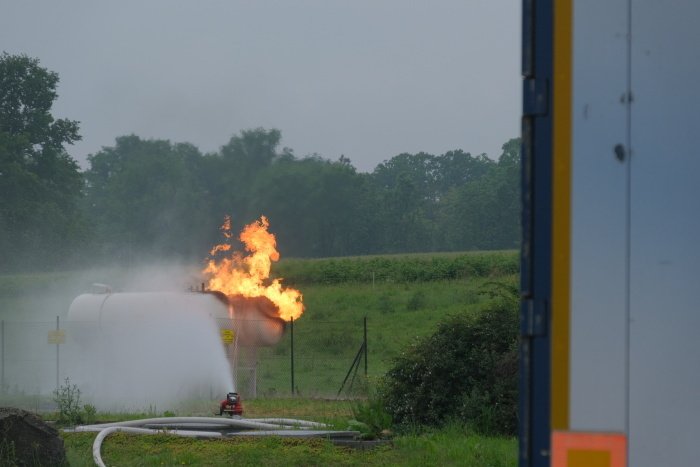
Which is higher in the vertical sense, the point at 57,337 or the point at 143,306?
the point at 143,306

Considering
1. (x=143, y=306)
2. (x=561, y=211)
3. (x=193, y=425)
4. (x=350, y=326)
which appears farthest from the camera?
(x=350, y=326)

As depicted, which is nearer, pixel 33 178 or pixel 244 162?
pixel 244 162

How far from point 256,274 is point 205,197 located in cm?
282

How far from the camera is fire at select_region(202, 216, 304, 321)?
22516mm

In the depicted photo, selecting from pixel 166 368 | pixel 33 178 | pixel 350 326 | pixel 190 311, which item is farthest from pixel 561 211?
pixel 33 178

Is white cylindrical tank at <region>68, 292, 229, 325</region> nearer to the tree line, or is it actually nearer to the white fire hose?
the tree line

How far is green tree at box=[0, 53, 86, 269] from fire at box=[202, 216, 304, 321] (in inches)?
719

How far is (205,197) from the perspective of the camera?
24562 millimetres

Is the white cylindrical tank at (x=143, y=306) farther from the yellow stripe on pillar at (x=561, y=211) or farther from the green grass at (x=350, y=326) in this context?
the yellow stripe on pillar at (x=561, y=211)

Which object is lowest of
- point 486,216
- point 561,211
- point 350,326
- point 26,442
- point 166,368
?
point 166,368

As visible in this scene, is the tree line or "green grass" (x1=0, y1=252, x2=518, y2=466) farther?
the tree line

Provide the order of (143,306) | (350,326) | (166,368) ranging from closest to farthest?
(166,368) → (143,306) → (350,326)

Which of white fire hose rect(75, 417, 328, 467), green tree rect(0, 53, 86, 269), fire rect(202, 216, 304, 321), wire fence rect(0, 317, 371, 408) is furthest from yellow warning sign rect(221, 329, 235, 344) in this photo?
green tree rect(0, 53, 86, 269)

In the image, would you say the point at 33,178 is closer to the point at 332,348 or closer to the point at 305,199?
the point at 332,348
